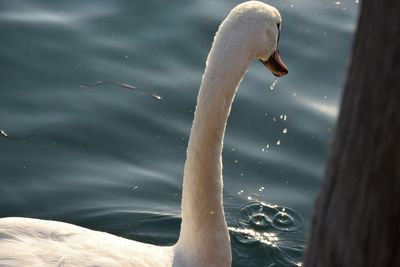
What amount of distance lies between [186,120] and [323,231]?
17.4 ft

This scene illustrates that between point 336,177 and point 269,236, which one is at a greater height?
point 336,177

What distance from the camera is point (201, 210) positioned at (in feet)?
16.7

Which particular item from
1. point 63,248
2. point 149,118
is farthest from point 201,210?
point 149,118

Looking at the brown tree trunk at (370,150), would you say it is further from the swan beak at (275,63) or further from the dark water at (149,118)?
the dark water at (149,118)

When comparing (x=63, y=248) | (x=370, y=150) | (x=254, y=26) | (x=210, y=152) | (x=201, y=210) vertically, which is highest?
(x=254, y=26)

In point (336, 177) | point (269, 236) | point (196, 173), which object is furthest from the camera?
point (269, 236)

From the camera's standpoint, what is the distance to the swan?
4.53m

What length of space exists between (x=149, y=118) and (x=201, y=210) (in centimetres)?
215

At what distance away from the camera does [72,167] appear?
6676 millimetres

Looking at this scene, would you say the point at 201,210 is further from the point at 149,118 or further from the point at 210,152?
the point at 149,118

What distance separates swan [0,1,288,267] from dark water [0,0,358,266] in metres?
1.06

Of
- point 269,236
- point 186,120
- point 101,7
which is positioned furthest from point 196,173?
point 101,7

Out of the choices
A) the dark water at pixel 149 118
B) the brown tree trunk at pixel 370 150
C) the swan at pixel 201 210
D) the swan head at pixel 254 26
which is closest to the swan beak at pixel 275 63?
the swan at pixel 201 210

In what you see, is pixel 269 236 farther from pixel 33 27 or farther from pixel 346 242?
pixel 346 242
